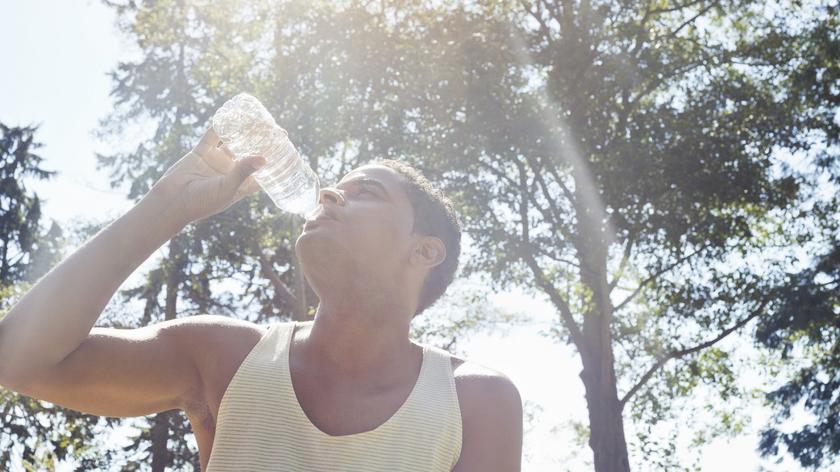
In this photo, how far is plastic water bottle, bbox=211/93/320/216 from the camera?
434cm

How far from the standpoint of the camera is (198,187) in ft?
9.12

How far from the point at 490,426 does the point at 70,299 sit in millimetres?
1256

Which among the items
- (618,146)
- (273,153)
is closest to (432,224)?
(273,153)

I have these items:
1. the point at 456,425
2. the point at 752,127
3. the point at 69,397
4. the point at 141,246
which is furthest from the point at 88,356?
the point at 752,127

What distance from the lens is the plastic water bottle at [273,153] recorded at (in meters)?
4.34

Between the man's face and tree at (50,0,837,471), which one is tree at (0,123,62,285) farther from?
the man's face

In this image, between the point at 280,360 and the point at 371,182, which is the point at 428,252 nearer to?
the point at 371,182

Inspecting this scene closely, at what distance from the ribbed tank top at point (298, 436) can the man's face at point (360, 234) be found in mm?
373

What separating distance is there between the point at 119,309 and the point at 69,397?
22000 millimetres

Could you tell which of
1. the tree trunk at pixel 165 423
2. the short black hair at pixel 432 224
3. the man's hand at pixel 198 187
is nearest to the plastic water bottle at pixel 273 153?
the short black hair at pixel 432 224

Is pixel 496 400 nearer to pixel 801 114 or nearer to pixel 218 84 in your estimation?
pixel 801 114

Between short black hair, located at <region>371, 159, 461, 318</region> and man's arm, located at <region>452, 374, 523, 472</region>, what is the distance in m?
A: 0.59

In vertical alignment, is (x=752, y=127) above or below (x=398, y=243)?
above

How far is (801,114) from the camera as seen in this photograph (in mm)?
14719
